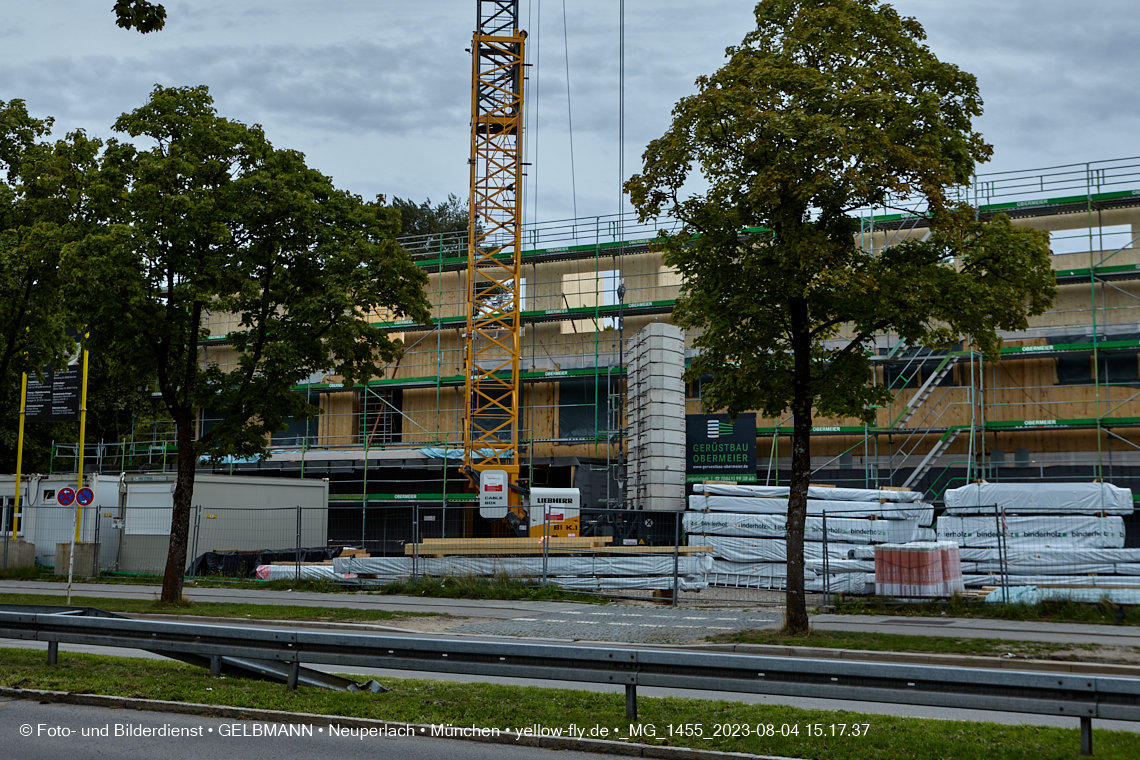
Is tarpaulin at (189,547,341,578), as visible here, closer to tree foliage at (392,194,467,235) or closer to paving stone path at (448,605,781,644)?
paving stone path at (448,605,781,644)

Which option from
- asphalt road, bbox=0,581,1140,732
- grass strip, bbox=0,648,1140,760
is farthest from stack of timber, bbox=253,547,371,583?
grass strip, bbox=0,648,1140,760

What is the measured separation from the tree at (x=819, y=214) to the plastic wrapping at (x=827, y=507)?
8.38 metres

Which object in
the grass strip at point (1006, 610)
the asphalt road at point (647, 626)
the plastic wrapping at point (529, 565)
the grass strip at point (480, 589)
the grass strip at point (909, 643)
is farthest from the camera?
the plastic wrapping at point (529, 565)

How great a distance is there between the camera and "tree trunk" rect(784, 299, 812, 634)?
1405 cm

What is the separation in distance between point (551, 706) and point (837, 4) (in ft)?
33.6

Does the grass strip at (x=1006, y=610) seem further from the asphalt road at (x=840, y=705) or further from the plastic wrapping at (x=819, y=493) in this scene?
the asphalt road at (x=840, y=705)

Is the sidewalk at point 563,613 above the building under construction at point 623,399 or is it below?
below

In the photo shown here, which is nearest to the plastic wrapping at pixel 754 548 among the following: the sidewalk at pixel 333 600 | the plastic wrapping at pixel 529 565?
the plastic wrapping at pixel 529 565

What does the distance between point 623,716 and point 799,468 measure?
7.12m

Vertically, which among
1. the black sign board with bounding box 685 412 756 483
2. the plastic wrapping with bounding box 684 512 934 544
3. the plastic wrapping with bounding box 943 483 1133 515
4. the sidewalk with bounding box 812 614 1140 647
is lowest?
the sidewalk with bounding box 812 614 1140 647

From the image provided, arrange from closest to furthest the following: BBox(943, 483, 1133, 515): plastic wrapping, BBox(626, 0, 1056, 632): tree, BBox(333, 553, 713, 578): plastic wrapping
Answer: BBox(626, 0, 1056, 632): tree, BBox(333, 553, 713, 578): plastic wrapping, BBox(943, 483, 1133, 515): plastic wrapping

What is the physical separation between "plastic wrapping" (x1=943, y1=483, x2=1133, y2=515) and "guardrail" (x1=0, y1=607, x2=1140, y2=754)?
16509mm

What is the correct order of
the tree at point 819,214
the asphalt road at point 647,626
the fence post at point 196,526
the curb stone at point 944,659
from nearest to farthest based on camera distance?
the asphalt road at point 647,626 → the curb stone at point 944,659 → the tree at point 819,214 → the fence post at point 196,526

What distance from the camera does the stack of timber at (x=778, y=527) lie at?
21.9 metres
